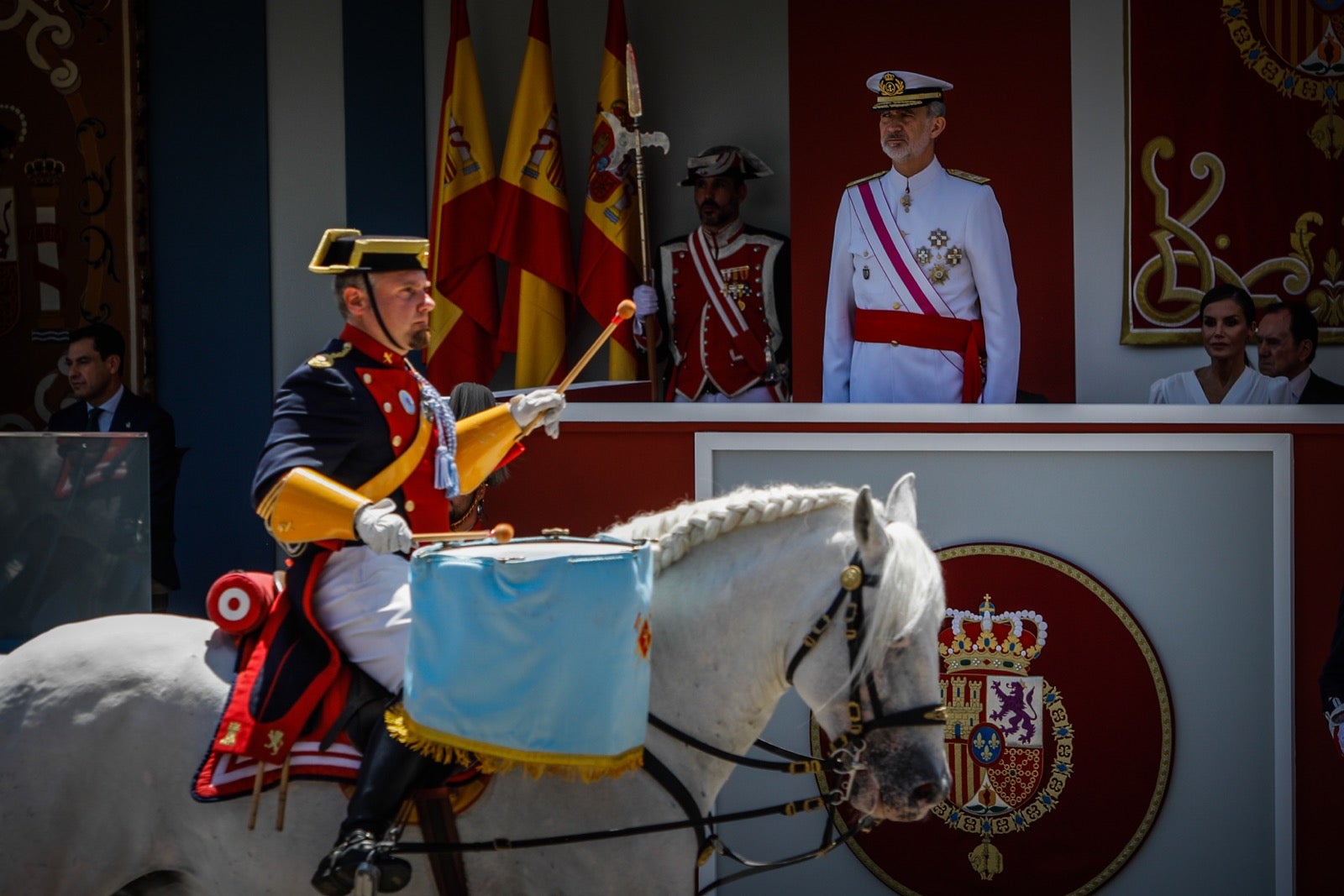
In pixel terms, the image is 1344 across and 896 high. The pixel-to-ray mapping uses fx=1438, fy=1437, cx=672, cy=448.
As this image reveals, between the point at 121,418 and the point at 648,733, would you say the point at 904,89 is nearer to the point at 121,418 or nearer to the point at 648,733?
the point at 648,733

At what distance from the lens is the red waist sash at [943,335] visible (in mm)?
5867

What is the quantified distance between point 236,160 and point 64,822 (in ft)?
16.2

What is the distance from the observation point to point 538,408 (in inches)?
156

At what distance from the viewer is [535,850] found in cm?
341

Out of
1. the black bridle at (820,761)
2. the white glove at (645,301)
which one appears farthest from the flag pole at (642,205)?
the black bridle at (820,761)

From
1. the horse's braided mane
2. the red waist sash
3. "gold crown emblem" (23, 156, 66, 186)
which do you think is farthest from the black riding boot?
"gold crown emblem" (23, 156, 66, 186)

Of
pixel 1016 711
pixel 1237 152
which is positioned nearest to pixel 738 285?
pixel 1237 152

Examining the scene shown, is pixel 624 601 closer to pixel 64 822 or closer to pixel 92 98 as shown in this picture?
pixel 64 822

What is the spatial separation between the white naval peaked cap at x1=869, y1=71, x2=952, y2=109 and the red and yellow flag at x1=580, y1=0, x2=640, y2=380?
182 centimetres

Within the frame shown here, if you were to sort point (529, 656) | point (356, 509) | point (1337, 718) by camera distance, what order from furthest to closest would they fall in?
1. point (1337, 718)
2. point (356, 509)
3. point (529, 656)

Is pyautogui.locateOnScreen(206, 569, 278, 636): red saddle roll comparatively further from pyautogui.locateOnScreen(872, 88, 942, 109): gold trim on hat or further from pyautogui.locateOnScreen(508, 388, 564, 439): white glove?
pyautogui.locateOnScreen(872, 88, 942, 109): gold trim on hat

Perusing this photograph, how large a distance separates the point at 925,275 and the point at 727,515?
2760 millimetres

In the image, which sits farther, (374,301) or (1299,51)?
(1299,51)

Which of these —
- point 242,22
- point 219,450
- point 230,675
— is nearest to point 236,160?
point 242,22
